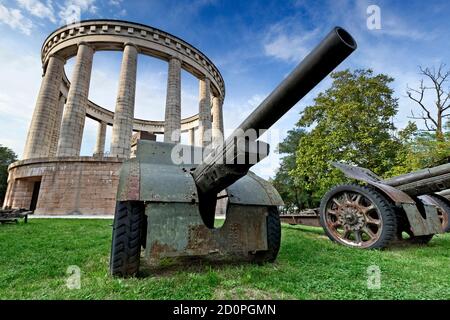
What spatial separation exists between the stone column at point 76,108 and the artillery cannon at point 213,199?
17453 mm

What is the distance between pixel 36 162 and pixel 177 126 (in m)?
10.5

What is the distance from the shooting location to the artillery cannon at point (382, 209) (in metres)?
4.48

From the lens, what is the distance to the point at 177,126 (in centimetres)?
2036

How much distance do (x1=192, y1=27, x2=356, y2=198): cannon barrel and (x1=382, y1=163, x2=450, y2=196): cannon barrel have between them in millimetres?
4450

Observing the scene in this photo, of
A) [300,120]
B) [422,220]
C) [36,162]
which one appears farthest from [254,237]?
[36,162]

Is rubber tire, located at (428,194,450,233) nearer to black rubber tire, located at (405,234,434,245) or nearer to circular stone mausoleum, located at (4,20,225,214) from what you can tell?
black rubber tire, located at (405,234,434,245)

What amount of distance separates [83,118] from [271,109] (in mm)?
20520

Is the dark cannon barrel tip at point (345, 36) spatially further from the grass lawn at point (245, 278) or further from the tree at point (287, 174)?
the tree at point (287, 174)

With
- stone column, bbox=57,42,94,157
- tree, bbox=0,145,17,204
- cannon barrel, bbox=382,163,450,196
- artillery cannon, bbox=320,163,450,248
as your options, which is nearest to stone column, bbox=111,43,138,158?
stone column, bbox=57,42,94,157

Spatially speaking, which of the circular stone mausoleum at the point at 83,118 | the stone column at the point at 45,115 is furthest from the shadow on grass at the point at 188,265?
the stone column at the point at 45,115

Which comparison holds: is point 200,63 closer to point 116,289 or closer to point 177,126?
point 177,126

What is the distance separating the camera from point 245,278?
2.60 m

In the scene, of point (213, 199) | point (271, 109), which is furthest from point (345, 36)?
point (213, 199)

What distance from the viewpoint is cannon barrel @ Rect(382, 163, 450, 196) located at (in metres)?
4.69
